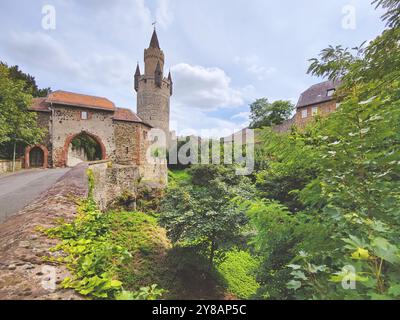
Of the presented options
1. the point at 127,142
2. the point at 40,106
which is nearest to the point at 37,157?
the point at 40,106

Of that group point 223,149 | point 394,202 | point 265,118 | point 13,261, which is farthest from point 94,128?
point 265,118

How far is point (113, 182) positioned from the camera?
43.0ft

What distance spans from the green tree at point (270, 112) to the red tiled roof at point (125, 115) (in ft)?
72.4

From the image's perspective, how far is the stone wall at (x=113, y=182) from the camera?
451 inches

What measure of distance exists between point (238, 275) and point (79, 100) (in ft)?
69.8

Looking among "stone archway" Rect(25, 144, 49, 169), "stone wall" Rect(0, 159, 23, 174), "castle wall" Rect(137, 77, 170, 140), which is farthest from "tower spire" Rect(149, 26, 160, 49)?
"stone wall" Rect(0, 159, 23, 174)

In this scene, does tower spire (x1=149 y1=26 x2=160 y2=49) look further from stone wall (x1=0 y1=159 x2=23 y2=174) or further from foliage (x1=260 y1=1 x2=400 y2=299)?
foliage (x1=260 y1=1 x2=400 y2=299)

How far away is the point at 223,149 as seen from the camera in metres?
13.2

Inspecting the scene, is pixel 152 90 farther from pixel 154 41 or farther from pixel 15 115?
pixel 15 115

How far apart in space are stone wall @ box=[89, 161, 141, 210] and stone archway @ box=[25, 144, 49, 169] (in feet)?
35.0

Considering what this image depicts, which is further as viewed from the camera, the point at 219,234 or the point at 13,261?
the point at 219,234

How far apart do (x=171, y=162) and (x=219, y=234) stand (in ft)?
99.0

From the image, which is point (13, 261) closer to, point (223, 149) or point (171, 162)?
point (223, 149)

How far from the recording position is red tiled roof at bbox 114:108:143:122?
23.4 meters
